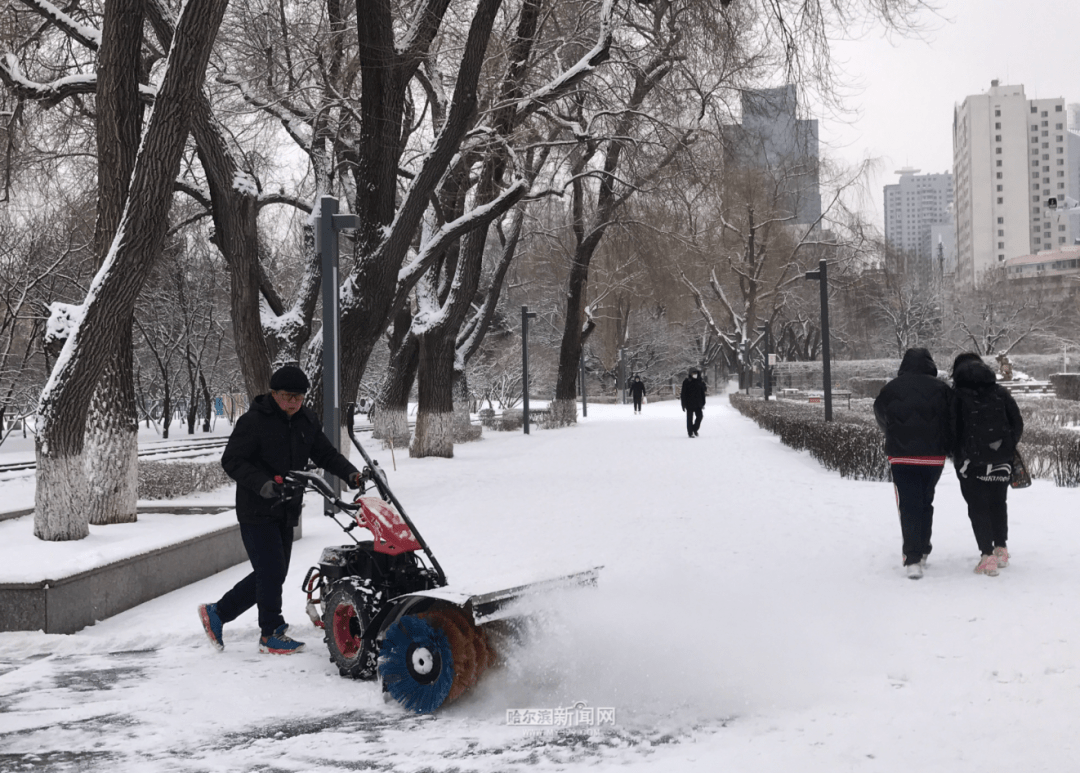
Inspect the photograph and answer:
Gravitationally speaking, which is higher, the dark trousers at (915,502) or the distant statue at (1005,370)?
the distant statue at (1005,370)

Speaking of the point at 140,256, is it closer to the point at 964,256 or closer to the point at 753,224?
the point at 753,224

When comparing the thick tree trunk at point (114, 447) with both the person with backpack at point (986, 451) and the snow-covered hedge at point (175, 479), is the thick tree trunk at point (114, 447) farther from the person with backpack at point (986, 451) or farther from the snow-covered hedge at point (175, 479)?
the person with backpack at point (986, 451)

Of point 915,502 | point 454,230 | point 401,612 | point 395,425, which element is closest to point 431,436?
point 395,425

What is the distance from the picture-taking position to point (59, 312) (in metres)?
9.87

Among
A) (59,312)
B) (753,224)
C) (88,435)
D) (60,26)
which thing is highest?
(753,224)

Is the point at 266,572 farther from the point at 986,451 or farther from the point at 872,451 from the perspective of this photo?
the point at 872,451

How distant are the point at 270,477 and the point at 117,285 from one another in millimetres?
4343

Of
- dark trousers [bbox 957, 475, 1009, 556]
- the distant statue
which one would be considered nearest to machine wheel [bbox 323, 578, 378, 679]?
dark trousers [bbox 957, 475, 1009, 556]

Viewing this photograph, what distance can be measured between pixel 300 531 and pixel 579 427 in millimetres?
24145

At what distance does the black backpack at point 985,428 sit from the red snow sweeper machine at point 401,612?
371 cm

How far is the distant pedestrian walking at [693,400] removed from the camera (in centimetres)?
2748

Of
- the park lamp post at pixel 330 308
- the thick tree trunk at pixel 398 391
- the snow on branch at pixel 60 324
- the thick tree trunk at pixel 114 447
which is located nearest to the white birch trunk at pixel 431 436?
the thick tree trunk at pixel 398 391

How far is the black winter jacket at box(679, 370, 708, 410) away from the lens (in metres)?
27.7

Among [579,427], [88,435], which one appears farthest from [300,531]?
[579,427]
